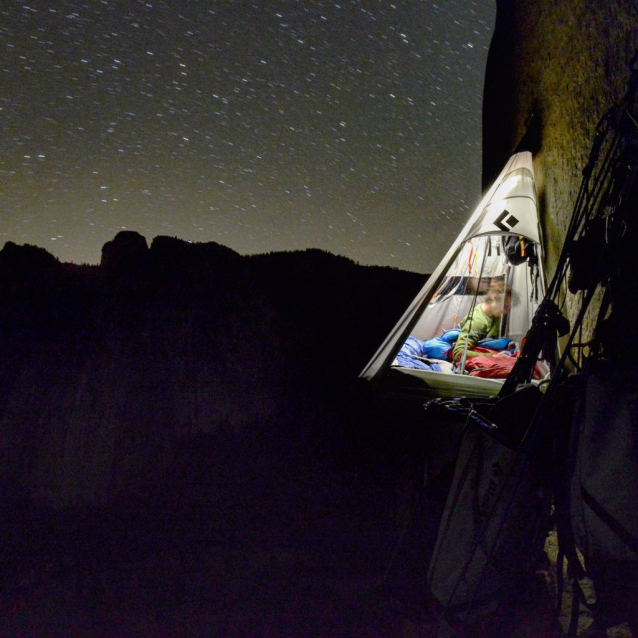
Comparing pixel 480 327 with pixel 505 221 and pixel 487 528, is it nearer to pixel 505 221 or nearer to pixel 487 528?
pixel 505 221

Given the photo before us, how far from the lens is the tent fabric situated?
10.1ft

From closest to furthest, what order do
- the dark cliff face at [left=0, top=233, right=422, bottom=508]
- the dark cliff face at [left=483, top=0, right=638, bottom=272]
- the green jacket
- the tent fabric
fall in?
the dark cliff face at [left=483, top=0, right=638, bottom=272] → the tent fabric → the green jacket → the dark cliff face at [left=0, top=233, right=422, bottom=508]

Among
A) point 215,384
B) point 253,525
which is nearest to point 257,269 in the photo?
point 215,384

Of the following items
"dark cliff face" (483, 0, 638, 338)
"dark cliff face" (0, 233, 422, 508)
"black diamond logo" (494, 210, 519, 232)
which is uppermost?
"dark cliff face" (483, 0, 638, 338)

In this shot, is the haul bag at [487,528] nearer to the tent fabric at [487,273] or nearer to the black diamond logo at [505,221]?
the tent fabric at [487,273]

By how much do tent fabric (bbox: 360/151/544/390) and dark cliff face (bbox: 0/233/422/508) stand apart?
6.64 ft

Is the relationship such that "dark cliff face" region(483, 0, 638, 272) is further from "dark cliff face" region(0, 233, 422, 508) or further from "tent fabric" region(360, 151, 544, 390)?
"dark cliff face" region(0, 233, 422, 508)

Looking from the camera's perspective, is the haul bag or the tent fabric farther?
the tent fabric

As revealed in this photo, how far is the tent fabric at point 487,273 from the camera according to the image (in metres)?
3.08

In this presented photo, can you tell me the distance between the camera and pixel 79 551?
2.93 metres

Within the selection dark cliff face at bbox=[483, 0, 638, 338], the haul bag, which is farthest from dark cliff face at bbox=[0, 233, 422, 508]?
the haul bag

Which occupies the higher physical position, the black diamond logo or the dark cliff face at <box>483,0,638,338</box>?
the dark cliff face at <box>483,0,638,338</box>

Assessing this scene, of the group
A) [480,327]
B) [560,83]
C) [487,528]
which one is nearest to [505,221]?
[560,83]

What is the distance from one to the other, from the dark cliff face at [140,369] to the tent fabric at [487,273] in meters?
2.02
